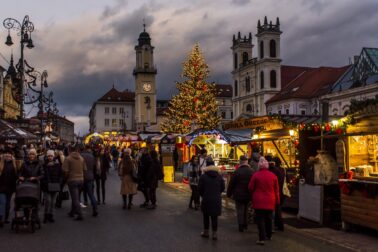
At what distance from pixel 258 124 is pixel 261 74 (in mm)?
66673

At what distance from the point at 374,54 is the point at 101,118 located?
4123 inches

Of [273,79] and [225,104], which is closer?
[273,79]

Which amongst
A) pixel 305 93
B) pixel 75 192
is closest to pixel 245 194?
pixel 75 192

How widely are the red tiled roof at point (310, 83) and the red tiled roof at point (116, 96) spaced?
74.5m

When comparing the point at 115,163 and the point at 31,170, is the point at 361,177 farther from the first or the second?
the point at 115,163

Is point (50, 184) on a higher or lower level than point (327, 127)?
lower

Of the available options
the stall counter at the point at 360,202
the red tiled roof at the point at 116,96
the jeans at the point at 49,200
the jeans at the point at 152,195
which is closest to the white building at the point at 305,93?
the jeans at the point at 152,195

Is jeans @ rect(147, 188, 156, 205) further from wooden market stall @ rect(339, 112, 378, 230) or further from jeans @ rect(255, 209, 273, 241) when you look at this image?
jeans @ rect(255, 209, 273, 241)

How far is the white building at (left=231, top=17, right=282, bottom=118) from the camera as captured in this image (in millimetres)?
88688

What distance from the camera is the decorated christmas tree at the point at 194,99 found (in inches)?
1805

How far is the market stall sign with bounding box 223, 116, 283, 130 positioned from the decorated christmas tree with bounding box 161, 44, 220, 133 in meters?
15.0

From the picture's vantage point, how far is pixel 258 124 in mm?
24406

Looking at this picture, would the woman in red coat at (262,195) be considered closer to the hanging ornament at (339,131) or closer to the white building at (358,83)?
the hanging ornament at (339,131)

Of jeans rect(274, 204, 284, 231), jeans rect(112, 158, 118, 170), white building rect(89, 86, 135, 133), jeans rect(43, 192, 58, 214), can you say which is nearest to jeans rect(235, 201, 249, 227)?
jeans rect(274, 204, 284, 231)
